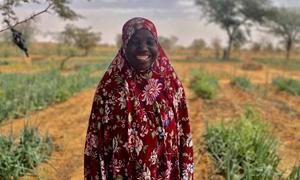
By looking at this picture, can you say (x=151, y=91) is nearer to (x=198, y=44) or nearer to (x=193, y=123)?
(x=193, y=123)

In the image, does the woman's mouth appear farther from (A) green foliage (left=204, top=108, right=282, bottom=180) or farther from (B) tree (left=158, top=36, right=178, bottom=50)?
A: (B) tree (left=158, top=36, right=178, bottom=50)

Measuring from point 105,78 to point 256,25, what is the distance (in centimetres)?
4006

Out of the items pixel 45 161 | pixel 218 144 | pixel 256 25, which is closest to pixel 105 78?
pixel 218 144

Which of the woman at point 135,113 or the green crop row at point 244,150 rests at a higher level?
the woman at point 135,113

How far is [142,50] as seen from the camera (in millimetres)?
3201

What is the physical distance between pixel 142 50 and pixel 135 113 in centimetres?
38

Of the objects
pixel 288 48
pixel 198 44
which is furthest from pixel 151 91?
pixel 198 44

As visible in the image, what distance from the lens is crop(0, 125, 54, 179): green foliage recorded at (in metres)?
5.46

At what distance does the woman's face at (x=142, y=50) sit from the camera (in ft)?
10.5

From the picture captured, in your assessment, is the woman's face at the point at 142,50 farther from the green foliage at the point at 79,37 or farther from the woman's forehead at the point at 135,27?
the green foliage at the point at 79,37

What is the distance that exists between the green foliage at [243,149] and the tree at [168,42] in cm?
5968

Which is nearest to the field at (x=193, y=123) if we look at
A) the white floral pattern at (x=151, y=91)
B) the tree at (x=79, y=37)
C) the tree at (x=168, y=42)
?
the white floral pattern at (x=151, y=91)

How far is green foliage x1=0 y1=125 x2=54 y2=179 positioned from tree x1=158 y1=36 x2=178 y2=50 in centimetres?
5934

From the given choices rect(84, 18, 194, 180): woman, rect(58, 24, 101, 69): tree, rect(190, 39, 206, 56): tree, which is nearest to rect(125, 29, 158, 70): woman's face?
rect(84, 18, 194, 180): woman
